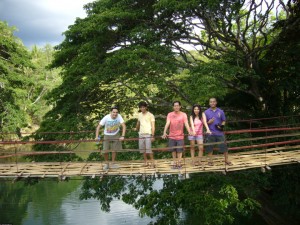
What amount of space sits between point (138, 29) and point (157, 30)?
1.16m

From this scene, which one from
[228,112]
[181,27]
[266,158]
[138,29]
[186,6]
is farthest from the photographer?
[228,112]

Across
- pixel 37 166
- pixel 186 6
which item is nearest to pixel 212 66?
pixel 186 6

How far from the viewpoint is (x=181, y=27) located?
1087 cm

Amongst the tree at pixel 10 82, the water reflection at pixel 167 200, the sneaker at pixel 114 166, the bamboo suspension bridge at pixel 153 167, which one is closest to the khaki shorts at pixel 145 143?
the bamboo suspension bridge at pixel 153 167

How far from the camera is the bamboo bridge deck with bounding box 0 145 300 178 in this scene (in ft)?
21.3

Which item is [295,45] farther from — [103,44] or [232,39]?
[103,44]

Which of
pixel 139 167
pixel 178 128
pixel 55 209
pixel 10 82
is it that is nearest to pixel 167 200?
pixel 139 167

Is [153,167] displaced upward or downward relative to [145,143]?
downward

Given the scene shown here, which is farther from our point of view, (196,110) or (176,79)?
(176,79)

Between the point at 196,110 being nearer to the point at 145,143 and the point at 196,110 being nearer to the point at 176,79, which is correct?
the point at 145,143

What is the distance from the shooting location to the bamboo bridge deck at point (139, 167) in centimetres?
650

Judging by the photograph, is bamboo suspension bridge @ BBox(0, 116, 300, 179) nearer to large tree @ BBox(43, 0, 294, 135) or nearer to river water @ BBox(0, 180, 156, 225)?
large tree @ BBox(43, 0, 294, 135)

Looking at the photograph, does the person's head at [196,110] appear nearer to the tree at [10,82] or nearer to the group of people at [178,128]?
the group of people at [178,128]

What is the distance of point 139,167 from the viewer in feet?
22.8
